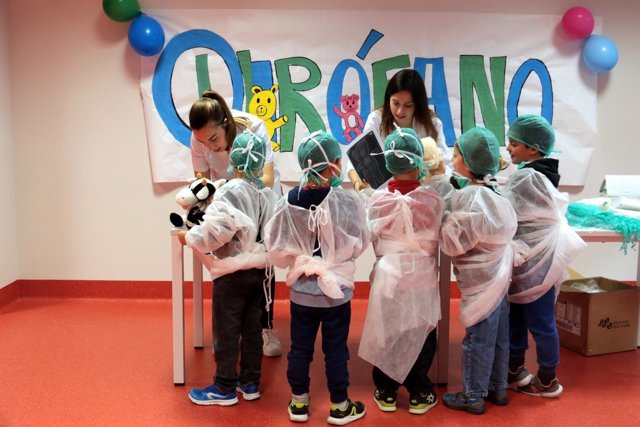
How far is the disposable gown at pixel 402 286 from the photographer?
2.41 m

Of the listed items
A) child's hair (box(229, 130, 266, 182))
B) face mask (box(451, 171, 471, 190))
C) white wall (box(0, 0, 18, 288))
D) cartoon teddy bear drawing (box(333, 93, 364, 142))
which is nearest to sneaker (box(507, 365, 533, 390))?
face mask (box(451, 171, 471, 190))

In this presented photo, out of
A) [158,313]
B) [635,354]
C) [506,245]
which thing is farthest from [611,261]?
[158,313]

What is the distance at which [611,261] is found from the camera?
166 inches

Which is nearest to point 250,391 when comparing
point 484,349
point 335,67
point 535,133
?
point 484,349

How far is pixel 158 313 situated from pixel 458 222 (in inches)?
85.8

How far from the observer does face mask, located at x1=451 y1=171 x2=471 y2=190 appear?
8.31 ft

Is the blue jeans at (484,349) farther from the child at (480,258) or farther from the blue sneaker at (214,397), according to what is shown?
the blue sneaker at (214,397)

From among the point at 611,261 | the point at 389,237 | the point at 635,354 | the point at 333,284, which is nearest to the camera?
the point at 333,284

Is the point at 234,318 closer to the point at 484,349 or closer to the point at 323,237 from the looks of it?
the point at 323,237

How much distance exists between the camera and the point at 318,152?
2.32 m

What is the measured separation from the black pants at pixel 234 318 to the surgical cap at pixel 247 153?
43 centimetres

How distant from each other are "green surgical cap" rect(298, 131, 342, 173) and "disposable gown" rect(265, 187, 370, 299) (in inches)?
4.4

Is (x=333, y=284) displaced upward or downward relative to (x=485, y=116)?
downward

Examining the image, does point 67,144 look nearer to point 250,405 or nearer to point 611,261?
point 250,405
